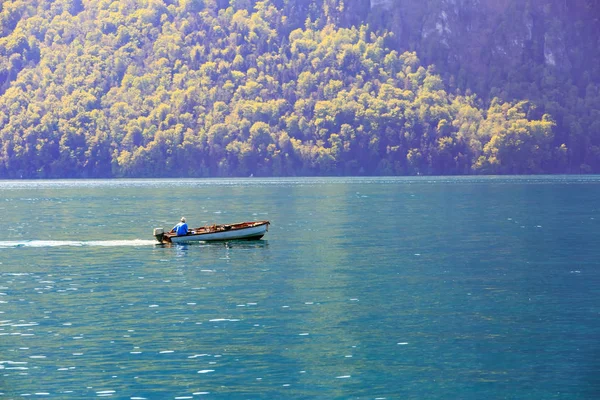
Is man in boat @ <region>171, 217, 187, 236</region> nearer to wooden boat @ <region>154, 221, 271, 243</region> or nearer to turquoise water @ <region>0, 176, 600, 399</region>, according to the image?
wooden boat @ <region>154, 221, 271, 243</region>

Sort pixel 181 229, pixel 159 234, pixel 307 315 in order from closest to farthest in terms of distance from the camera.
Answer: pixel 307 315, pixel 159 234, pixel 181 229

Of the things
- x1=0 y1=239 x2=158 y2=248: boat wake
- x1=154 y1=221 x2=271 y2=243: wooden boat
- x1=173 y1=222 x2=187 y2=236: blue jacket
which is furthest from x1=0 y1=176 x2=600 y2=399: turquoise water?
x1=173 y1=222 x2=187 y2=236: blue jacket

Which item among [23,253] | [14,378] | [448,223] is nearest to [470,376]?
[14,378]

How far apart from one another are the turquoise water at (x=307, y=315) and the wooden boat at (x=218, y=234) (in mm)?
1277

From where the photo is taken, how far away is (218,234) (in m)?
91.2

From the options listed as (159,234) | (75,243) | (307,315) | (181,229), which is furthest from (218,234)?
(307,315)

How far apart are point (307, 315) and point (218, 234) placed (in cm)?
3958

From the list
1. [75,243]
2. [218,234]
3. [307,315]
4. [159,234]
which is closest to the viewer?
[307,315]

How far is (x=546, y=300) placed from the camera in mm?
55812

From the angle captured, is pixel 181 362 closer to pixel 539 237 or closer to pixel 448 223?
pixel 539 237

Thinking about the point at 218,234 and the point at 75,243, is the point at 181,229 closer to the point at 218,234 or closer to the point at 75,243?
the point at 218,234

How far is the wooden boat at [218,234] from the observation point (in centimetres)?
9050

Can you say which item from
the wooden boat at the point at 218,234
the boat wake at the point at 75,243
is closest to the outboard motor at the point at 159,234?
the wooden boat at the point at 218,234

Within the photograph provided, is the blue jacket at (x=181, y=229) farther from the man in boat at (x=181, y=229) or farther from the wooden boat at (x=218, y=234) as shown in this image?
the wooden boat at (x=218, y=234)
